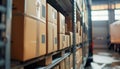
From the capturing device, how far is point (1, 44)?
2.31 feet

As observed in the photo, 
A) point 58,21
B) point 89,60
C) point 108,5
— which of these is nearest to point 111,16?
point 108,5

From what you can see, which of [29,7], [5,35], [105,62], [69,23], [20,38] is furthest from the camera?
[105,62]

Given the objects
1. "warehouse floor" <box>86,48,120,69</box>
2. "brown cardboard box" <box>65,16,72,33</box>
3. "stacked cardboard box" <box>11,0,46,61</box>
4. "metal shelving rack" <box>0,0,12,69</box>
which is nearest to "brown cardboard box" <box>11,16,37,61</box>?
"stacked cardboard box" <box>11,0,46,61</box>

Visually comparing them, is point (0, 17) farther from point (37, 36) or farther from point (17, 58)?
point (37, 36)

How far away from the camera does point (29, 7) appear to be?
1.17m

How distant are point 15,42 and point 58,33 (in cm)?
120

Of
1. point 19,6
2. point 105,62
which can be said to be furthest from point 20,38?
point 105,62

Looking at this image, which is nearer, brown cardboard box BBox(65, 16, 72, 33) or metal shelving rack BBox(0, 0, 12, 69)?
metal shelving rack BBox(0, 0, 12, 69)

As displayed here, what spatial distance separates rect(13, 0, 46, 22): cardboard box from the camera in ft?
3.57

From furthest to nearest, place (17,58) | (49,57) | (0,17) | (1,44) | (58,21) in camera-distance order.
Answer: (58,21) → (49,57) → (17,58) → (0,17) → (1,44)

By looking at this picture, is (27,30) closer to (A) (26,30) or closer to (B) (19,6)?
(A) (26,30)

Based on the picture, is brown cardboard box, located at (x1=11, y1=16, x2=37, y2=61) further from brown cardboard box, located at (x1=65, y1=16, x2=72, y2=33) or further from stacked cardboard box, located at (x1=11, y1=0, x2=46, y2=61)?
brown cardboard box, located at (x1=65, y1=16, x2=72, y2=33)

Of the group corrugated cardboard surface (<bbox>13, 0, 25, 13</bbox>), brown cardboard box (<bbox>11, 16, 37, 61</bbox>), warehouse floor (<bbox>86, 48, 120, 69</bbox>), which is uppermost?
corrugated cardboard surface (<bbox>13, 0, 25, 13</bbox>)

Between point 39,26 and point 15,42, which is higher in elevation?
point 39,26
